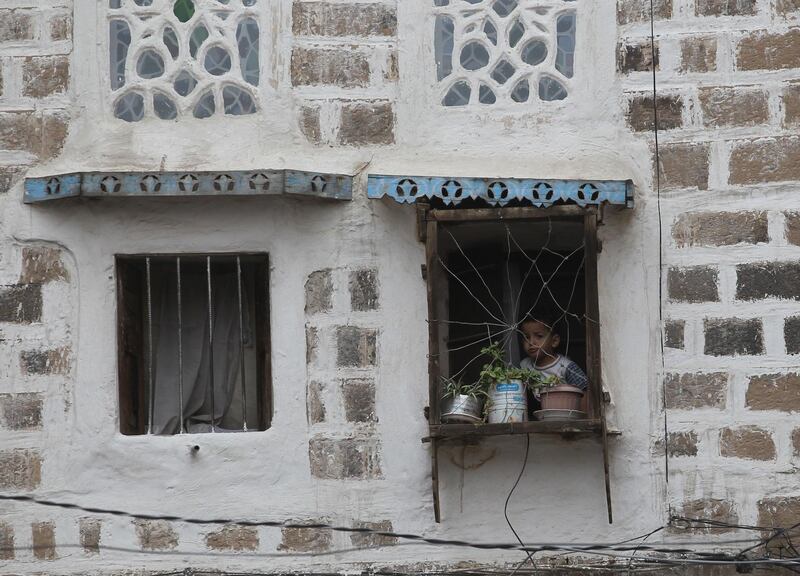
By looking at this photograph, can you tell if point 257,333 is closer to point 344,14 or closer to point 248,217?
point 248,217

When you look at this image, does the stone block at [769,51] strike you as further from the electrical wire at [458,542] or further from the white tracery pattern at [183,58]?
the white tracery pattern at [183,58]

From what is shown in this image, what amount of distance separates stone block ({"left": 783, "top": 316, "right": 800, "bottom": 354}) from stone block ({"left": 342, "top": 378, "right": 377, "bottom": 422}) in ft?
6.76

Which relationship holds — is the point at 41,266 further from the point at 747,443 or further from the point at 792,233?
the point at 792,233

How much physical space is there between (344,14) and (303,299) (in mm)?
1483

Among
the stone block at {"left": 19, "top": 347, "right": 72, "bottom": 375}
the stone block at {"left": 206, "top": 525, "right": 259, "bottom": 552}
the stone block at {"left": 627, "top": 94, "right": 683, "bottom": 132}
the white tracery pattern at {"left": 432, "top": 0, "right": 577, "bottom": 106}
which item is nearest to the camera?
the stone block at {"left": 206, "top": 525, "right": 259, "bottom": 552}

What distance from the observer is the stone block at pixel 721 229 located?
880 cm

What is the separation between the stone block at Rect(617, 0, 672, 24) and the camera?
8977mm

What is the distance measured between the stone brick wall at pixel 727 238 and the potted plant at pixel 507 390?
70cm

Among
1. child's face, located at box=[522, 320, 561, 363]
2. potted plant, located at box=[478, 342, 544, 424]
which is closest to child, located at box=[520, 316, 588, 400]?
child's face, located at box=[522, 320, 561, 363]

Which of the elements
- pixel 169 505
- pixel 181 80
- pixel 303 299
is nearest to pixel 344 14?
pixel 181 80

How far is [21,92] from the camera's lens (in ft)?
29.6

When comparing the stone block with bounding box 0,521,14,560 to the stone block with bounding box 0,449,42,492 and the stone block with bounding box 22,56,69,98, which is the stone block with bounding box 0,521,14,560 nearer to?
the stone block with bounding box 0,449,42,492

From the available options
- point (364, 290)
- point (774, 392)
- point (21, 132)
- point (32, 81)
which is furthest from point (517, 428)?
point (32, 81)

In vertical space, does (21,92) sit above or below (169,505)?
above
